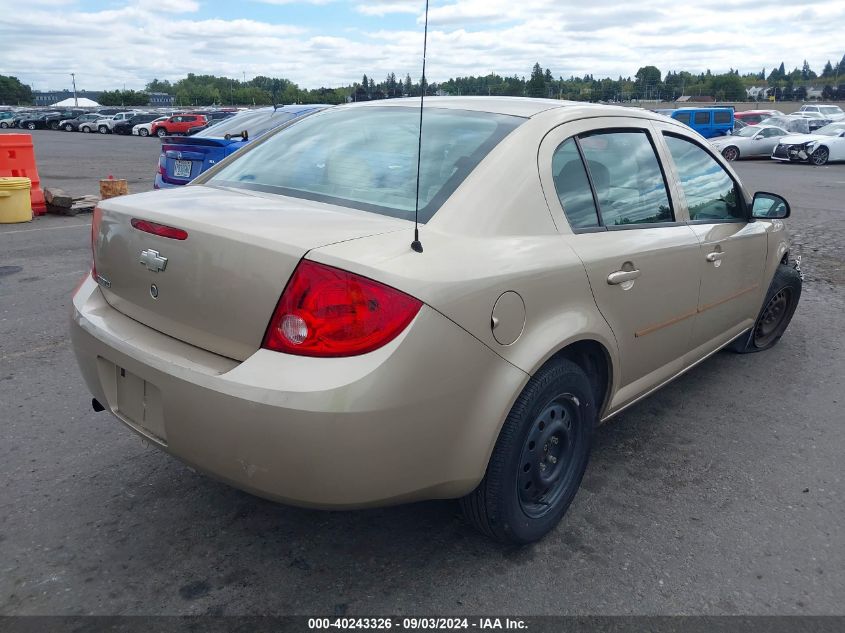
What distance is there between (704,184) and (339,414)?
2.66 metres

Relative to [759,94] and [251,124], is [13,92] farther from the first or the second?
[251,124]

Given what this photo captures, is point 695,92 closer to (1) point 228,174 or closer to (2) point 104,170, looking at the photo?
(2) point 104,170

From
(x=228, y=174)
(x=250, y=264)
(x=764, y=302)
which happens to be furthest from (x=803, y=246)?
(x=250, y=264)

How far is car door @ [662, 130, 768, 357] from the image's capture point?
353 cm

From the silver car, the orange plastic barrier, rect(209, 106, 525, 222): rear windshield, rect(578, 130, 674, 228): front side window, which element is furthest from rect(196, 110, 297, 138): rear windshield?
the silver car

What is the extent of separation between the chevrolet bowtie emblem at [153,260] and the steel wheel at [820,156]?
84.9 feet

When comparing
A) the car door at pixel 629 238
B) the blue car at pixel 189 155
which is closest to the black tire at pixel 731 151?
the blue car at pixel 189 155

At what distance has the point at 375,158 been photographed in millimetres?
2850

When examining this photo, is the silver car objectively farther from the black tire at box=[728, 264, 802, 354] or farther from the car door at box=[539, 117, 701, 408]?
the car door at box=[539, 117, 701, 408]

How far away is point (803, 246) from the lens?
9.00 meters

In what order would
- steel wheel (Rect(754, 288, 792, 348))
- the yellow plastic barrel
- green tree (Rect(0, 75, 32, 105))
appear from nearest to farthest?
steel wheel (Rect(754, 288, 792, 348))
the yellow plastic barrel
green tree (Rect(0, 75, 32, 105))

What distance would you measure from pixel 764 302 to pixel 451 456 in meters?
3.25

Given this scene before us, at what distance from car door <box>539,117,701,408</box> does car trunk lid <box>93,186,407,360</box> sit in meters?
0.80

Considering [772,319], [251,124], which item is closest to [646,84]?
[251,124]
